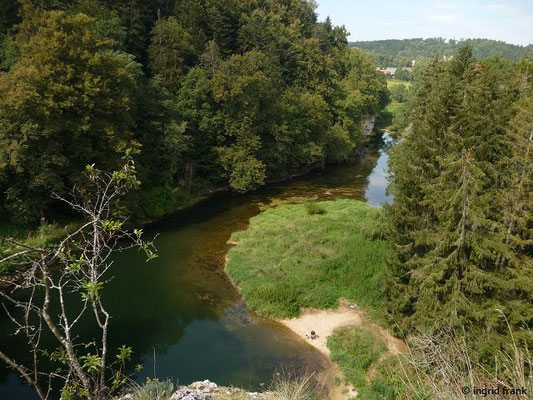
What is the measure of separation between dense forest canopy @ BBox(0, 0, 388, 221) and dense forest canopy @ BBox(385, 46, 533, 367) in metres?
19.1

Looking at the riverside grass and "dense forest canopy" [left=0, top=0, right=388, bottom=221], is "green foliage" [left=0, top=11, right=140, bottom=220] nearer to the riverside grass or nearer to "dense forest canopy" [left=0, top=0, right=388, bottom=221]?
"dense forest canopy" [left=0, top=0, right=388, bottom=221]

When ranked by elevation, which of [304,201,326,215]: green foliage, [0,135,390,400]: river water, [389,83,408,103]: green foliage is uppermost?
[389,83,408,103]: green foliage

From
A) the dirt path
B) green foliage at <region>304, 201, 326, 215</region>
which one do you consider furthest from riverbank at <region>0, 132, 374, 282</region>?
the dirt path

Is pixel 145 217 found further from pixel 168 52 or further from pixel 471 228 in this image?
pixel 471 228

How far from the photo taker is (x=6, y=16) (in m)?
32.3

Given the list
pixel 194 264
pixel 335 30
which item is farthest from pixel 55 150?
pixel 335 30

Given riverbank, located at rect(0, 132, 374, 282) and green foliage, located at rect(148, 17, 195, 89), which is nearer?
riverbank, located at rect(0, 132, 374, 282)

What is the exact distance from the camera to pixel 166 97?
32906 millimetres

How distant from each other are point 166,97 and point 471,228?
26.7 meters

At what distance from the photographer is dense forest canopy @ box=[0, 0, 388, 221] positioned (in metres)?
23.3

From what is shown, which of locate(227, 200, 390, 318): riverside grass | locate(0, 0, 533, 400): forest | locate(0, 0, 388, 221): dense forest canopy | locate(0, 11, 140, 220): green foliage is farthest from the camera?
locate(0, 0, 388, 221): dense forest canopy

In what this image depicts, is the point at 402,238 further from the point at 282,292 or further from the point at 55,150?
the point at 55,150

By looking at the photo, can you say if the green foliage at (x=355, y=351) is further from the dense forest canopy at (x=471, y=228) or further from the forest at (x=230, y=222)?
the dense forest canopy at (x=471, y=228)

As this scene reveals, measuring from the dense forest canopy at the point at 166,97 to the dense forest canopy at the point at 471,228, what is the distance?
62.7 ft
